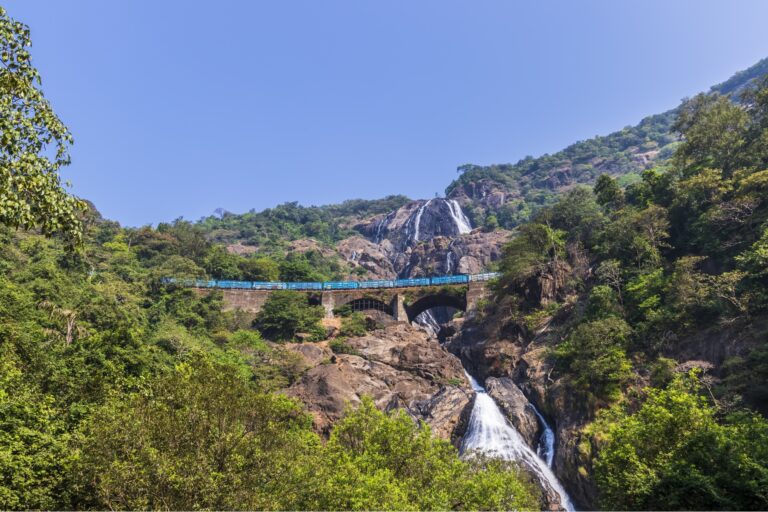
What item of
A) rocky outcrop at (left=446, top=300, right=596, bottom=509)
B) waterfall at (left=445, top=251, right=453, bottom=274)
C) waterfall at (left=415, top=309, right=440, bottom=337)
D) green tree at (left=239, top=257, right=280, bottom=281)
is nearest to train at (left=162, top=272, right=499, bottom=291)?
green tree at (left=239, top=257, right=280, bottom=281)

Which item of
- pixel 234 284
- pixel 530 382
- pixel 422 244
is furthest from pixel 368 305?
pixel 422 244

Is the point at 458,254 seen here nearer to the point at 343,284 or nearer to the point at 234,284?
the point at 343,284

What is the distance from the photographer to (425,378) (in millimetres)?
43094

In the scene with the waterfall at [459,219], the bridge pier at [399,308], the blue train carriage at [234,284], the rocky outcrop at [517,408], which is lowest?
the rocky outcrop at [517,408]

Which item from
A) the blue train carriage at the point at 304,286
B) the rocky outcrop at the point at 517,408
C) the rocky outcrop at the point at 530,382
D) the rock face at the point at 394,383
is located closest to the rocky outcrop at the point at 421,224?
the blue train carriage at the point at 304,286

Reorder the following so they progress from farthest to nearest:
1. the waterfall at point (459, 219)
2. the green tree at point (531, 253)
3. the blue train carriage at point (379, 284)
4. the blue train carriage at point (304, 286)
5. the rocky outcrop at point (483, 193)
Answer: the rocky outcrop at point (483, 193) < the waterfall at point (459, 219) < the blue train carriage at point (304, 286) < the blue train carriage at point (379, 284) < the green tree at point (531, 253)

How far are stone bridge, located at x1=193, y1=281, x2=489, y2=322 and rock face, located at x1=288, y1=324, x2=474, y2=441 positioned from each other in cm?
1024

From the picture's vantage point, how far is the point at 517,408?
116ft

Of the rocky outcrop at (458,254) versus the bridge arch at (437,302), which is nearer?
the bridge arch at (437,302)

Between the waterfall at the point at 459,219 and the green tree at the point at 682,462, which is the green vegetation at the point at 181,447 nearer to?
the green tree at the point at 682,462

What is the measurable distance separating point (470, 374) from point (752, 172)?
2858 centimetres

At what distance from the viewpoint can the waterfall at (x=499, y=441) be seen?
2955cm

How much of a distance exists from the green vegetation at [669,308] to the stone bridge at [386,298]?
10395 millimetres

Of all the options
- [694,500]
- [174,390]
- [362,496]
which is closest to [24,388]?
[174,390]
